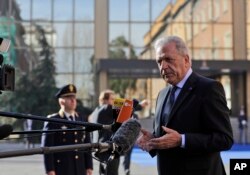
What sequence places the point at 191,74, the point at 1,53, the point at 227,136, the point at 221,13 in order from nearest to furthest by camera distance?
1. the point at 1,53
2. the point at 227,136
3. the point at 191,74
4. the point at 221,13

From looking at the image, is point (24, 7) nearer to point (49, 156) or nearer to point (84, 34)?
point (84, 34)

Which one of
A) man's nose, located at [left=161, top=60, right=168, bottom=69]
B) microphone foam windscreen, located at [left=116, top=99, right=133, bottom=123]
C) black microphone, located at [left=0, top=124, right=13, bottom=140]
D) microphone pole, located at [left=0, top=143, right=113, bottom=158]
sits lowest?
microphone pole, located at [left=0, top=143, right=113, bottom=158]

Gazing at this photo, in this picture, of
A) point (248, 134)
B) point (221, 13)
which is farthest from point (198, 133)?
point (221, 13)

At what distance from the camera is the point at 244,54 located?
29922mm

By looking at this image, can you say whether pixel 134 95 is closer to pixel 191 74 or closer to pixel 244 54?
pixel 244 54

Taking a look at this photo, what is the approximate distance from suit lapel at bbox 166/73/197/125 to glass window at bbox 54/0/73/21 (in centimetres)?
2740

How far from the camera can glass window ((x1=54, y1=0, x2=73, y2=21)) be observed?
29.9 m

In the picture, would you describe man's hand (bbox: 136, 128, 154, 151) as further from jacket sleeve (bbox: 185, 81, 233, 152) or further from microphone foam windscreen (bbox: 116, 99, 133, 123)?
microphone foam windscreen (bbox: 116, 99, 133, 123)

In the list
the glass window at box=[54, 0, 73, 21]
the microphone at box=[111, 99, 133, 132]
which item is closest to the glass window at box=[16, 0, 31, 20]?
the glass window at box=[54, 0, 73, 21]

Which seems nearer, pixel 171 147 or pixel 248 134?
pixel 171 147

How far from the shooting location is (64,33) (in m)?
30.0

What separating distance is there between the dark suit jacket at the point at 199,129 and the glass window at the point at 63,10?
90.1 feet

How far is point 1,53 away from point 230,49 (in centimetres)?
2899

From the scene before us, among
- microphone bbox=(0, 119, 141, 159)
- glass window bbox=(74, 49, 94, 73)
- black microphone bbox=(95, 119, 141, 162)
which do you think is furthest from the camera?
glass window bbox=(74, 49, 94, 73)
